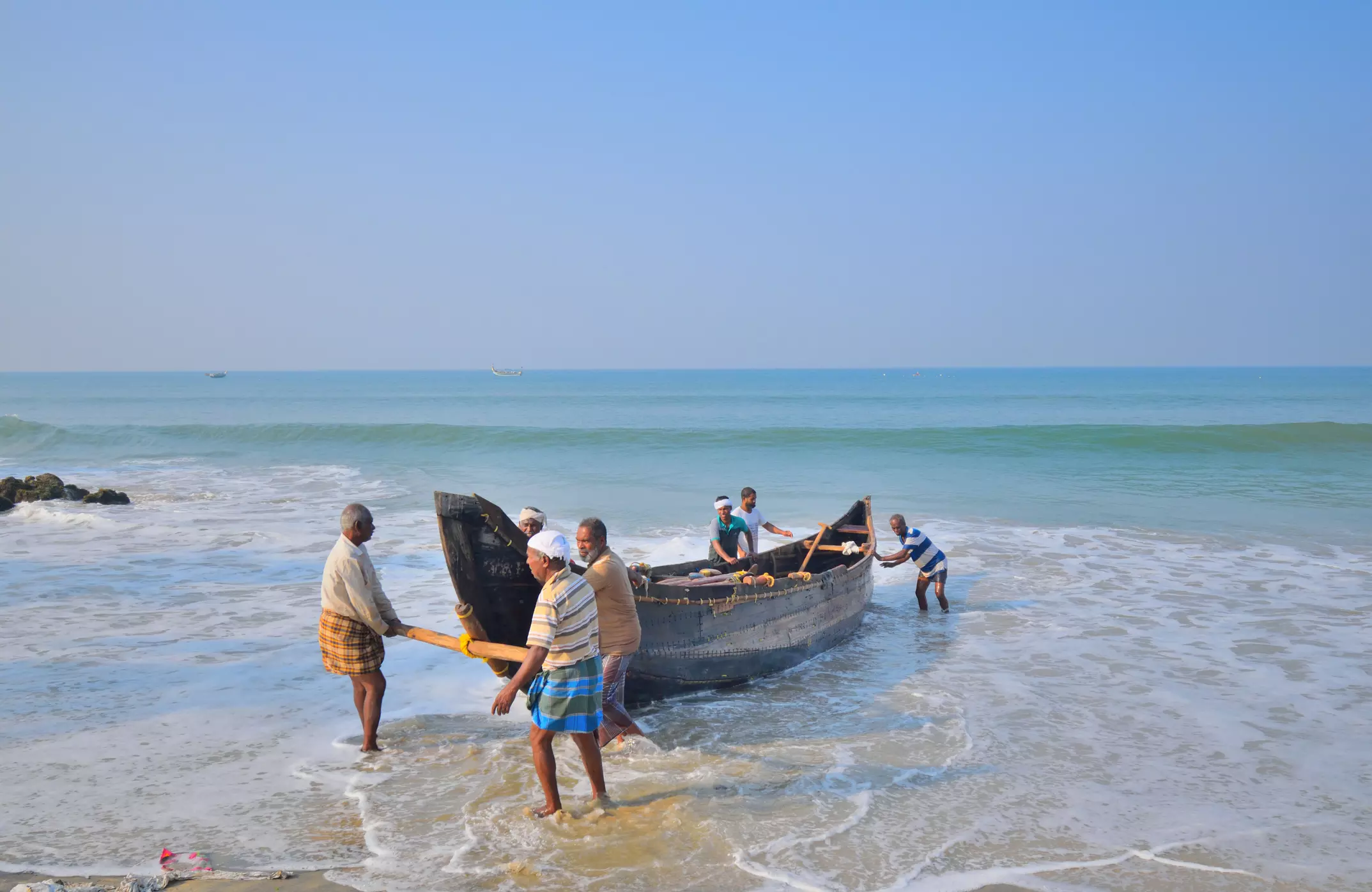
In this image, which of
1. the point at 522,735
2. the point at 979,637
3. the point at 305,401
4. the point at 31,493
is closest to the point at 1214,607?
→ the point at 979,637

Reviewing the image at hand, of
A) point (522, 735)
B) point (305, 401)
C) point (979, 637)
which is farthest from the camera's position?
point (305, 401)

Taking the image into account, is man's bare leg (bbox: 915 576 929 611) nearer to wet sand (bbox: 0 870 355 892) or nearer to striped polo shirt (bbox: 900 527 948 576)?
striped polo shirt (bbox: 900 527 948 576)

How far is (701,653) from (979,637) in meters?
3.87

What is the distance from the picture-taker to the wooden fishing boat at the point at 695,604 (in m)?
6.09

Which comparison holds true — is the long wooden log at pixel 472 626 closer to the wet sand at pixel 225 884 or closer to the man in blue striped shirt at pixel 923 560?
the wet sand at pixel 225 884

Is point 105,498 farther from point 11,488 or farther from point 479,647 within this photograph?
point 479,647

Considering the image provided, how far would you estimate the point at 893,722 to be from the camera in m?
7.32

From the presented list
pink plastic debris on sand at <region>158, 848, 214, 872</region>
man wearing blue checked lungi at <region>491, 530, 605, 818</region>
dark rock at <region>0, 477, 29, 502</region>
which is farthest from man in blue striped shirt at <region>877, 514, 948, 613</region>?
dark rock at <region>0, 477, 29, 502</region>

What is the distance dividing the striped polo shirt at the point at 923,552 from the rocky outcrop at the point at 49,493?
1695cm

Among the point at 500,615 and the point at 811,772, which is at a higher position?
the point at 500,615

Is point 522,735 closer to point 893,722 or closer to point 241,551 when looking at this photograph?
point 893,722

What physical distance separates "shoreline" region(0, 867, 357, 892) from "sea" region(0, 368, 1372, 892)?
12 cm

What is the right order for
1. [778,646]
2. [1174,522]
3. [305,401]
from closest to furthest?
[778,646] → [1174,522] → [305,401]

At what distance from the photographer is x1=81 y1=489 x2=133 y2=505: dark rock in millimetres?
18938
